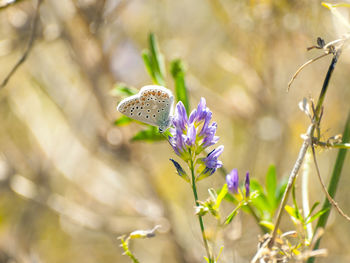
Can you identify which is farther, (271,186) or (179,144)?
(271,186)

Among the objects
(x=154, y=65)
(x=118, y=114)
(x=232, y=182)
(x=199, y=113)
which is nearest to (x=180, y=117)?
(x=199, y=113)

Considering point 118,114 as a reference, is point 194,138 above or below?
below

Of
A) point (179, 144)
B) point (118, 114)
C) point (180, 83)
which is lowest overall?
point (179, 144)

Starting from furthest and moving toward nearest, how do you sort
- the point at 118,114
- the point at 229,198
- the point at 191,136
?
the point at 118,114 < the point at 229,198 < the point at 191,136

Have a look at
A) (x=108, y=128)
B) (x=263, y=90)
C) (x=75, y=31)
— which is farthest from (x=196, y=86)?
(x=75, y=31)

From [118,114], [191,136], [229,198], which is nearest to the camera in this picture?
[191,136]

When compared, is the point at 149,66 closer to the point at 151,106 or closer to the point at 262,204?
the point at 151,106
